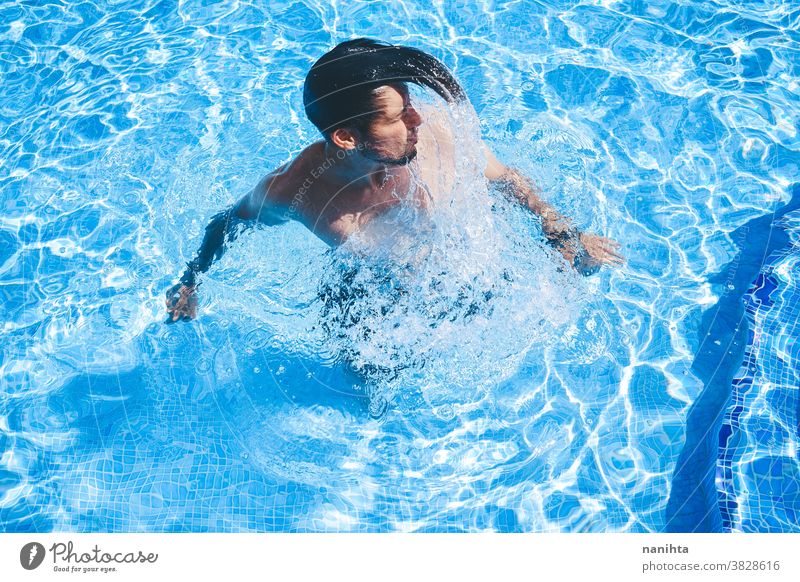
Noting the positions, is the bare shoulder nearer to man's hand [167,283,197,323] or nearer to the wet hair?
the wet hair

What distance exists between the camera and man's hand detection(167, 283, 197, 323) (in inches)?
130

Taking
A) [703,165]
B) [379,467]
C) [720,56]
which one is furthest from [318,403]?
[720,56]

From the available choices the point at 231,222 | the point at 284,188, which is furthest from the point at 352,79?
the point at 231,222

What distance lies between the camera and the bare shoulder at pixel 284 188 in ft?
9.20

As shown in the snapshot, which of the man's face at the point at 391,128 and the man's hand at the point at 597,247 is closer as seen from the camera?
the man's face at the point at 391,128

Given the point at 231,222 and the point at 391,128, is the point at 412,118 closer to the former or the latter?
the point at 391,128

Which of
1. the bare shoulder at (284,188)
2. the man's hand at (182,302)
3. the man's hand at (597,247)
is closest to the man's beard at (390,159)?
the bare shoulder at (284,188)

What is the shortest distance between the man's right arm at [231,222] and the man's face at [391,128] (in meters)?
0.54

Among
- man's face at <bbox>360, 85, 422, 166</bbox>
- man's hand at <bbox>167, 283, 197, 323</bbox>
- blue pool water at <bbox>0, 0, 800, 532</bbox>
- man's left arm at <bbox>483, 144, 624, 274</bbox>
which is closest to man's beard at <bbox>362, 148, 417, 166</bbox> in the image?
man's face at <bbox>360, 85, 422, 166</bbox>

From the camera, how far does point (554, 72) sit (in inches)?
177

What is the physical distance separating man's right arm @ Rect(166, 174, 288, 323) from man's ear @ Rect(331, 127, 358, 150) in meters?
0.44

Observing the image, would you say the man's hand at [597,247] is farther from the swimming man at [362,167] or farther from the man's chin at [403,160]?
the man's chin at [403,160]

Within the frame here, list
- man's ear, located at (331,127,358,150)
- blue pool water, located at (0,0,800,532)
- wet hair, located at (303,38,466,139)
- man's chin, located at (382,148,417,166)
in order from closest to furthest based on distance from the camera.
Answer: wet hair, located at (303,38,466,139) → man's ear, located at (331,127,358,150) → man's chin, located at (382,148,417,166) → blue pool water, located at (0,0,800,532)
